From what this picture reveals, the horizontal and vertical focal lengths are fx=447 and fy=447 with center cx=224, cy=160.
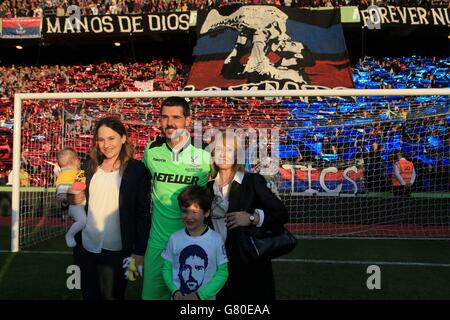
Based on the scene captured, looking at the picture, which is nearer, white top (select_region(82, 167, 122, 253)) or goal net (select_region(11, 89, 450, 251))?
white top (select_region(82, 167, 122, 253))

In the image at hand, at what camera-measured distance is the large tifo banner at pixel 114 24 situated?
55.7 ft

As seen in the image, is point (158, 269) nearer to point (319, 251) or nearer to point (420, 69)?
point (319, 251)

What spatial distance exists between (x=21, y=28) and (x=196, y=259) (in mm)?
17973

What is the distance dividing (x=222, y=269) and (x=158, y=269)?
47cm

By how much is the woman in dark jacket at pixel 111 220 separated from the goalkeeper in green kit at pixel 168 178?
0.09m

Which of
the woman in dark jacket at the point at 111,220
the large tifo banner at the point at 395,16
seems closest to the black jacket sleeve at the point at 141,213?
the woman in dark jacket at the point at 111,220

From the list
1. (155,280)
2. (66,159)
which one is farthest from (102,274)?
(66,159)

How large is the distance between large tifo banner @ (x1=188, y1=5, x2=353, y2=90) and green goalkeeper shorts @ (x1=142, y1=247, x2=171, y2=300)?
1198cm

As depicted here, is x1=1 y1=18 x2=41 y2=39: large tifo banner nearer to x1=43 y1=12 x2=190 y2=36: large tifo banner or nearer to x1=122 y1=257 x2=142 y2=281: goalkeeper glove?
x1=43 y1=12 x2=190 y2=36: large tifo banner

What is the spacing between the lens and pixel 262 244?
245 centimetres

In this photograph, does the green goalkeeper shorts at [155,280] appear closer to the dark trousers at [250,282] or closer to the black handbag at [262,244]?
the dark trousers at [250,282]

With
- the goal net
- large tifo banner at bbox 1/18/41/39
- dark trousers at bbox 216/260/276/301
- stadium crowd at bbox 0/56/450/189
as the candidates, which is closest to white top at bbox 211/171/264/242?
dark trousers at bbox 216/260/276/301

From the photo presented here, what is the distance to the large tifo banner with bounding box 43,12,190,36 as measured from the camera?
55.7 ft

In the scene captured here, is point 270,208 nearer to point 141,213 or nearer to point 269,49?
point 141,213
